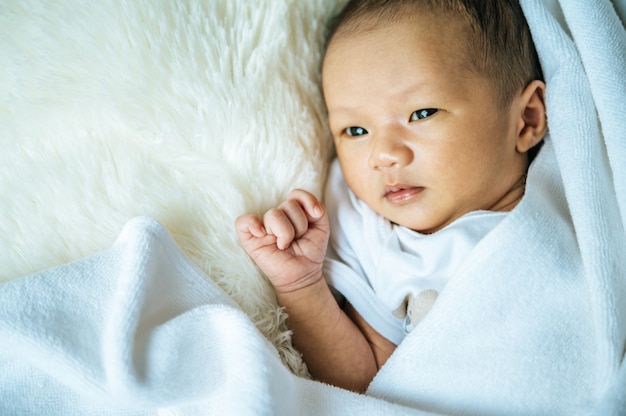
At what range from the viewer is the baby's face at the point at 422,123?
0.85m

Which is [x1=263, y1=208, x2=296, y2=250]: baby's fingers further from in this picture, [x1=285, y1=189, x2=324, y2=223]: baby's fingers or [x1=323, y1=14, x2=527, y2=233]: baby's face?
[x1=323, y1=14, x2=527, y2=233]: baby's face

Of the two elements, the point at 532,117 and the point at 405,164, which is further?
the point at 532,117

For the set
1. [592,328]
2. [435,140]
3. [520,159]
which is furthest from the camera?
[520,159]

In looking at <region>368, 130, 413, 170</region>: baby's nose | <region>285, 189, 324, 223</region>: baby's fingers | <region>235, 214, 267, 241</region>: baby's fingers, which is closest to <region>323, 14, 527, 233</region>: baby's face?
<region>368, 130, 413, 170</region>: baby's nose

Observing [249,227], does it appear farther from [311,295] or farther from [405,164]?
[405,164]

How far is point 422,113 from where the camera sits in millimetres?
870

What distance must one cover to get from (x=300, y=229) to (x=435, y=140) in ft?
0.90

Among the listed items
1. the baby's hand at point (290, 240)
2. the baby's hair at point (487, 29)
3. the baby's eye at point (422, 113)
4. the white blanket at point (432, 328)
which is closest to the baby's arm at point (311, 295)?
the baby's hand at point (290, 240)

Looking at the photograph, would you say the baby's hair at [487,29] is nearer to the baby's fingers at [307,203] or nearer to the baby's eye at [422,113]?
the baby's eye at [422,113]

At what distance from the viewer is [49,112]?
2.68 feet

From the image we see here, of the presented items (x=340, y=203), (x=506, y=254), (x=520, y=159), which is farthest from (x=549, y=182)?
(x=340, y=203)

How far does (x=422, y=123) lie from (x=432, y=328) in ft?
1.12

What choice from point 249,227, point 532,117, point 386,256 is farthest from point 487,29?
point 249,227

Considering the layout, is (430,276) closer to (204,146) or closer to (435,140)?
(435,140)
